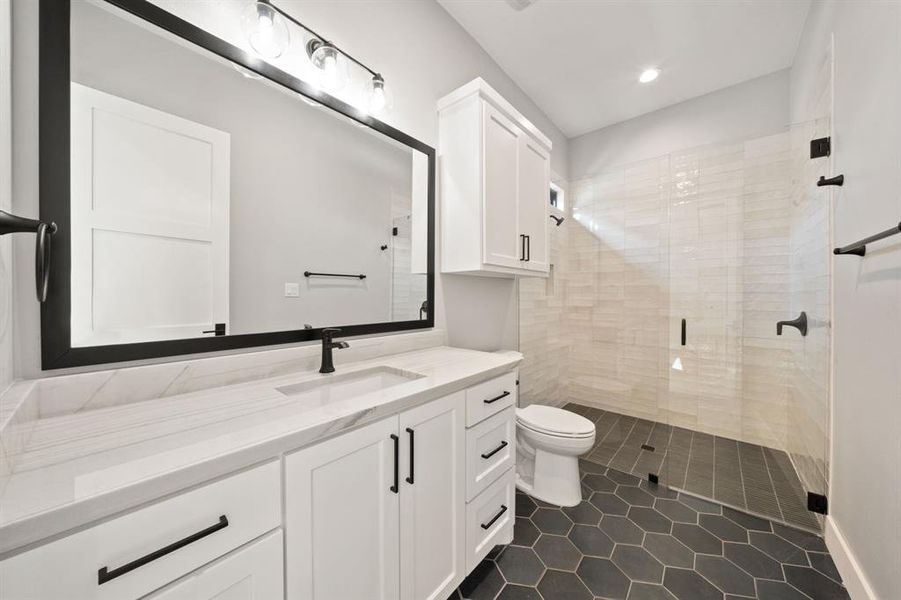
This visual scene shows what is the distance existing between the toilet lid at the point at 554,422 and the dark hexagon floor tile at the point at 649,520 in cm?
47

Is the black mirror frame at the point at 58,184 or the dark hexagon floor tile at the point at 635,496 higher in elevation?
the black mirror frame at the point at 58,184

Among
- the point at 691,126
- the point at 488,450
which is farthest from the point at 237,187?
the point at 691,126

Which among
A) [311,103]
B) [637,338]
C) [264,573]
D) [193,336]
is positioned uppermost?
[311,103]

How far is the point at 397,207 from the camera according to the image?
1.65 metres

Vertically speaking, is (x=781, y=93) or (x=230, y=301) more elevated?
(x=781, y=93)

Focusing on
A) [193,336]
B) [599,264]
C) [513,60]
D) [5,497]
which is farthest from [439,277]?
[599,264]

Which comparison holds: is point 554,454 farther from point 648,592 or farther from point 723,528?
point 723,528

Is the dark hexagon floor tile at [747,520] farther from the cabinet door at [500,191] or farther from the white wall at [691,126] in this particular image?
the white wall at [691,126]

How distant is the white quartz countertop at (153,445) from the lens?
475mm

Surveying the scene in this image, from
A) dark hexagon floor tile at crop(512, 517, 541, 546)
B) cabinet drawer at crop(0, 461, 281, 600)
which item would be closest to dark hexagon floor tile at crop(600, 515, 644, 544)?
dark hexagon floor tile at crop(512, 517, 541, 546)

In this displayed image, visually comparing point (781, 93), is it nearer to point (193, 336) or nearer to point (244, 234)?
point (244, 234)

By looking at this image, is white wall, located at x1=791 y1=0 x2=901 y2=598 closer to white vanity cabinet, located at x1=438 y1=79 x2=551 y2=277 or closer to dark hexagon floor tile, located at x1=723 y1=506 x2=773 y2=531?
dark hexagon floor tile, located at x1=723 y1=506 x2=773 y2=531

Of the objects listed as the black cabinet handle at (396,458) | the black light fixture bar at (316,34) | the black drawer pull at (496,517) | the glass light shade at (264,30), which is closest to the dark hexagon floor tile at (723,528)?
the black drawer pull at (496,517)

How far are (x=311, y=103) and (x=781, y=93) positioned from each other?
3.38 metres
